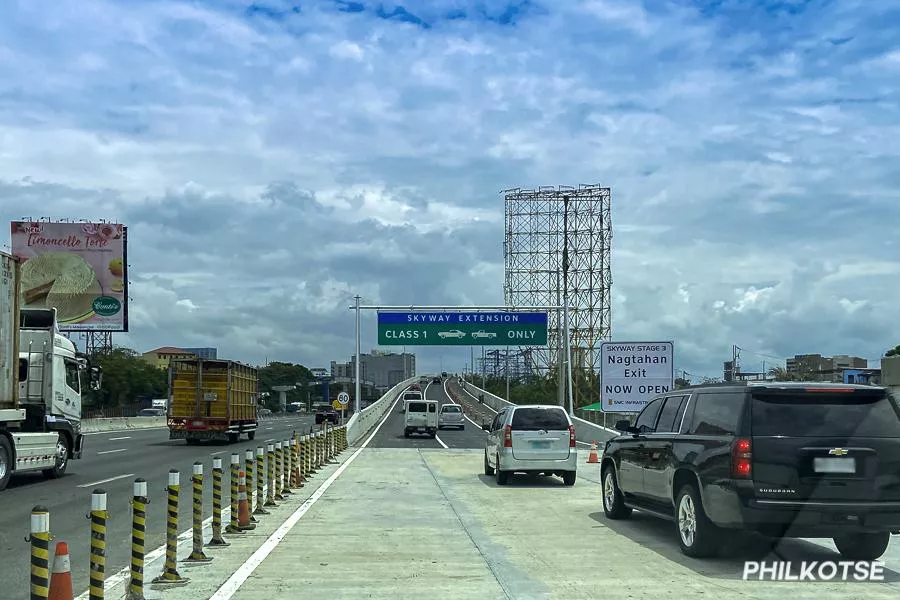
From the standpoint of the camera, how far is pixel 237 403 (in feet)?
126

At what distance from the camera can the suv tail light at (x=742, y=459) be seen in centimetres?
961

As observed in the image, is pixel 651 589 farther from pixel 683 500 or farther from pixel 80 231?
pixel 80 231

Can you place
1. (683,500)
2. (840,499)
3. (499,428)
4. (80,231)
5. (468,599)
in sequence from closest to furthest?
(468,599) → (840,499) → (683,500) → (499,428) → (80,231)

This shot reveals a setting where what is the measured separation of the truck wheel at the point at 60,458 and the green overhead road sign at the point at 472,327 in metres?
25.5

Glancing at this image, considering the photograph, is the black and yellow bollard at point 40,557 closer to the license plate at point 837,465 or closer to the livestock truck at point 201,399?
the license plate at point 837,465

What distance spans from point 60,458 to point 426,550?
13.5 meters

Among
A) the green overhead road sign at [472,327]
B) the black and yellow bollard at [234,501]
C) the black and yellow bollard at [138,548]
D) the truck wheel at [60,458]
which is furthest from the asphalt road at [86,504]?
the green overhead road sign at [472,327]

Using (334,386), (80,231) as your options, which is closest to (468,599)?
(80,231)

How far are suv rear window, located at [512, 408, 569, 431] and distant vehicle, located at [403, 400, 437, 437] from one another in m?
31.3

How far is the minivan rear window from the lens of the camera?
9.66 m

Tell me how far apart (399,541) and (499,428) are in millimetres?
9637

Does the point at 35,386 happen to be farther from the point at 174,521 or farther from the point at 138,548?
the point at 138,548

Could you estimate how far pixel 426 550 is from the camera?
11352 millimetres

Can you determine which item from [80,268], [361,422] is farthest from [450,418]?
[80,268]
